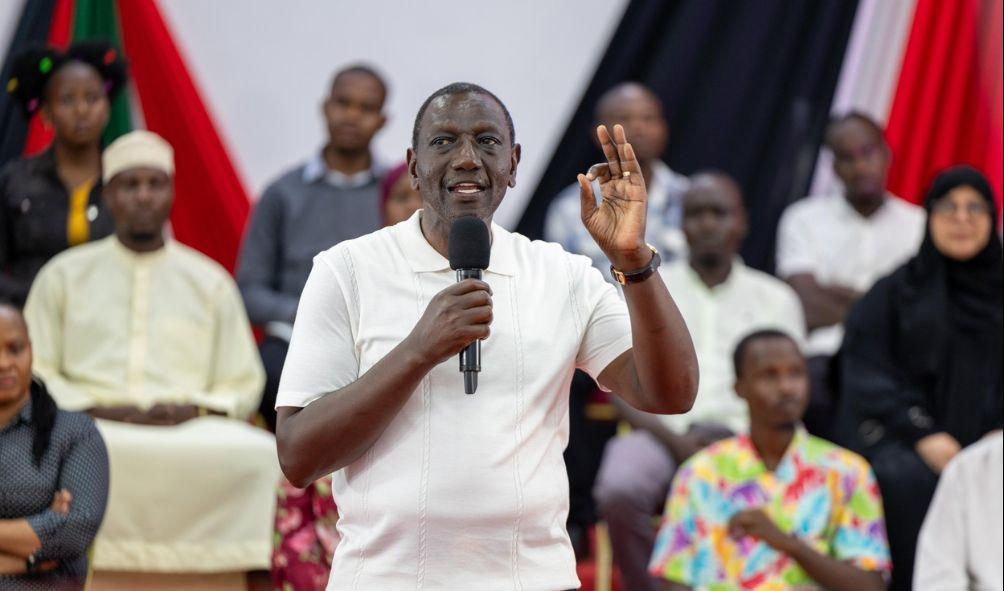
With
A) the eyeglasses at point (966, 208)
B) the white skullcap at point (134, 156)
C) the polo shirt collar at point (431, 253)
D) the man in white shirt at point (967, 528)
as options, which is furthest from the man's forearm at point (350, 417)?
the eyeglasses at point (966, 208)

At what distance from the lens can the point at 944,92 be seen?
7227mm

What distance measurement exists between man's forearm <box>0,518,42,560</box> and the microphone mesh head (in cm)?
216

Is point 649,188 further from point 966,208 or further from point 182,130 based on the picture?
point 182,130

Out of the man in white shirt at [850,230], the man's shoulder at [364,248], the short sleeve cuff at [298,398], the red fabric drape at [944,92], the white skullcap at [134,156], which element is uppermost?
the red fabric drape at [944,92]

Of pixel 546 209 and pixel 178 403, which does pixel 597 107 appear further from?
pixel 178 403

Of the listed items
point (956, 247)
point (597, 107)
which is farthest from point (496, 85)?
point (956, 247)

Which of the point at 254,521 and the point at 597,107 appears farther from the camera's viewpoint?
the point at 597,107

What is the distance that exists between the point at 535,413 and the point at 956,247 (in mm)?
3553

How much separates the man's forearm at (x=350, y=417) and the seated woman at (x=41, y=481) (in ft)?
6.27

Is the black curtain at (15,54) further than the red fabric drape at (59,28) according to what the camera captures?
No

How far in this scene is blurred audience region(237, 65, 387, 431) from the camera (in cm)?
591

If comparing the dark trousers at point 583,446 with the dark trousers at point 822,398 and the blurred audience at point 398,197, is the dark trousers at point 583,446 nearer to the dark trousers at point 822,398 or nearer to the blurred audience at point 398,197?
the dark trousers at point 822,398

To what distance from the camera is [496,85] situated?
7.41 metres

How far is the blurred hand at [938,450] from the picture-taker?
17.1 ft
